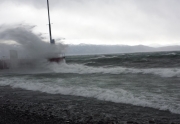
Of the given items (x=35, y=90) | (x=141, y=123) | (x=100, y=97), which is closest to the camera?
(x=141, y=123)

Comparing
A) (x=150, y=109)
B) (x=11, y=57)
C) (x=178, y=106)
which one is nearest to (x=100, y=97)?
(x=150, y=109)

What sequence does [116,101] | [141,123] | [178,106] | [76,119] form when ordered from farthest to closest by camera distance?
[116,101]
[178,106]
[76,119]
[141,123]

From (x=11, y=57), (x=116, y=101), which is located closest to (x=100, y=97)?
(x=116, y=101)

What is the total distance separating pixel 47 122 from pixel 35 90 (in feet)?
19.4

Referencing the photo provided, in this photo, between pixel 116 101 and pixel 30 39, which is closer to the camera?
pixel 116 101

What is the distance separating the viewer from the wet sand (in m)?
5.46

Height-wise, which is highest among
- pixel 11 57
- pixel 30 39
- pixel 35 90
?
pixel 30 39

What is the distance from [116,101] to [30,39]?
2050 cm

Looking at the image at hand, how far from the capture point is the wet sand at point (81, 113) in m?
5.46

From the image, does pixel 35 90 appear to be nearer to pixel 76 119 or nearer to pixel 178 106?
pixel 76 119

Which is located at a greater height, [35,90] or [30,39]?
[30,39]

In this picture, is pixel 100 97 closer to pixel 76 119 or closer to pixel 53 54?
pixel 76 119

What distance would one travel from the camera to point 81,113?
623cm

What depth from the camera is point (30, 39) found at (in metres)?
25.9
